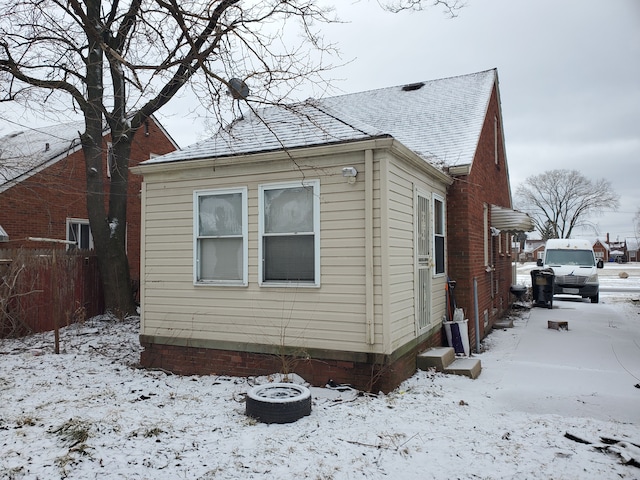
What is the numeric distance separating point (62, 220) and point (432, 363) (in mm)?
14697

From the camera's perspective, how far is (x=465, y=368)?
6723 mm

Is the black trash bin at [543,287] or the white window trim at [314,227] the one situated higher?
the white window trim at [314,227]

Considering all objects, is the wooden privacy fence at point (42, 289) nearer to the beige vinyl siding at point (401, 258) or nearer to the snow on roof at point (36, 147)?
the snow on roof at point (36, 147)

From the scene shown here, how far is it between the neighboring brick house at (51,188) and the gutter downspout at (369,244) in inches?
390

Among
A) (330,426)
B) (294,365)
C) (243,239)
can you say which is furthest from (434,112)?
(330,426)

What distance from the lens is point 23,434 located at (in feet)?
14.9

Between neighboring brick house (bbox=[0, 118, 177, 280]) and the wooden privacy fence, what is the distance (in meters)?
3.66

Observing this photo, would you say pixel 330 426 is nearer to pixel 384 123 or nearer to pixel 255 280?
pixel 255 280

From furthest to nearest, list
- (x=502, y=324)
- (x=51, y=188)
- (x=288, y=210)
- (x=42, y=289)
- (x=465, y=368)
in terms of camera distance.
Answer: (x=51, y=188) < (x=502, y=324) < (x=42, y=289) < (x=465, y=368) < (x=288, y=210)

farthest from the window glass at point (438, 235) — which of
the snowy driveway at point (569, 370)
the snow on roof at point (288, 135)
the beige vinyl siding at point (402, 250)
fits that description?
the snow on roof at point (288, 135)

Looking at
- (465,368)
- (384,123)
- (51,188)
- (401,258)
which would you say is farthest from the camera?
(51,188)

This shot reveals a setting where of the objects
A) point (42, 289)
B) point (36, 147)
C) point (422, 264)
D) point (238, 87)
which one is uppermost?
point (36, 147)

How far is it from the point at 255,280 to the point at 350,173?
2.00 metres

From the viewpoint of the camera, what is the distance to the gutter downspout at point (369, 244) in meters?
5.85
